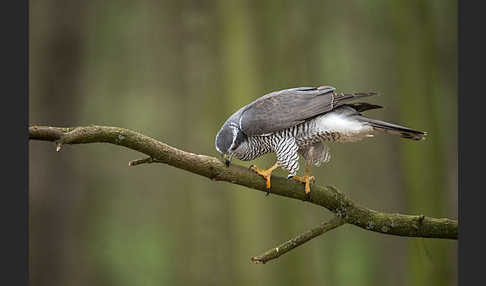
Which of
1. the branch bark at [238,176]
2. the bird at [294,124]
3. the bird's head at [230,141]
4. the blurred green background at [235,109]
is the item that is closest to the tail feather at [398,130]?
the bird at [294,124]

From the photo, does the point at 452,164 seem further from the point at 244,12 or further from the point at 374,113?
the point at 244,12

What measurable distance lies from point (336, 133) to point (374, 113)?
1.69m

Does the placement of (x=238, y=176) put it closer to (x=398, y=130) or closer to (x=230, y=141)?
(x=230, y=141)

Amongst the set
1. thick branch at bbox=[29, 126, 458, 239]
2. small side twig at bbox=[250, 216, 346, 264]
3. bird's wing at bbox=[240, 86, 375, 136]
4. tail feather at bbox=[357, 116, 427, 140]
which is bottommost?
small side twig at bbox=[250, 216, 346, 264]

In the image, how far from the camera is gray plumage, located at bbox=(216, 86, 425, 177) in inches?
75.9

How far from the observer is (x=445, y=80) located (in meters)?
2.98

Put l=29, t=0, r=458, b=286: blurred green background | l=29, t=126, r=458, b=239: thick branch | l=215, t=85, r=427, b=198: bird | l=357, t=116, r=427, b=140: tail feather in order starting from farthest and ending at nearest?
l=29, t=0, r=458, b=286: blurred green background → l=215, t=85, r=427, b=198: bird → l=357, t=116, r=427, b=140: tail feather → l=29, t=126, r=458, b=239: thick branch

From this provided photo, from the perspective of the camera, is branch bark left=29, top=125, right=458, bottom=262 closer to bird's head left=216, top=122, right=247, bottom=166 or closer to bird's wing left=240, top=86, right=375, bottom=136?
bird's head left=216, top=122, right=247, bottom=166

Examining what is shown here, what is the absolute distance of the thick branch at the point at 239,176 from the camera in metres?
1.40

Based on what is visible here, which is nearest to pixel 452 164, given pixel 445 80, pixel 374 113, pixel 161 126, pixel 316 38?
pixel 445 80

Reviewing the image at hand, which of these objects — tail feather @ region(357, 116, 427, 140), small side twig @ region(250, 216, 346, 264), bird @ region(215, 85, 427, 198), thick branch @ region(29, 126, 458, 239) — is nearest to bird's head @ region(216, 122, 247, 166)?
bird @ region(215, 85, 427, 198)

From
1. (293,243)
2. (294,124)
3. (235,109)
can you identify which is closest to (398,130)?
(294,124)

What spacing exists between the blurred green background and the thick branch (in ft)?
3.19

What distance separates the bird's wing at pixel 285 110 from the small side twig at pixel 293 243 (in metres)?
0.46
